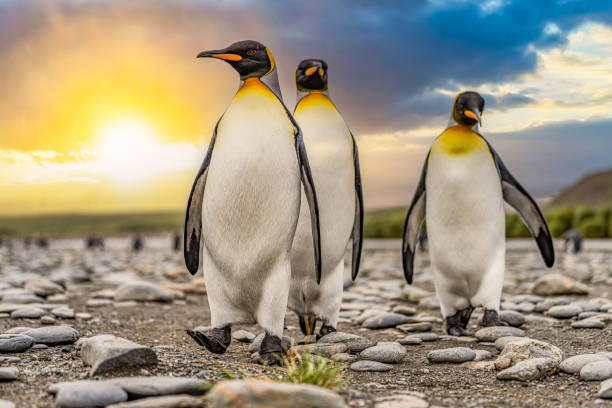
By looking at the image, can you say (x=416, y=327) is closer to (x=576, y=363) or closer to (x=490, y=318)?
(x=490, y=318)

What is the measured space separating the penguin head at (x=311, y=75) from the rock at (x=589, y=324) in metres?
2.96

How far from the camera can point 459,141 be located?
4668mm

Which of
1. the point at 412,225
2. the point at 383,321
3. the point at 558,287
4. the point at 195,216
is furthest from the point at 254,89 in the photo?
the point at 558,287

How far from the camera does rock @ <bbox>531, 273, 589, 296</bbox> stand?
7.04 m

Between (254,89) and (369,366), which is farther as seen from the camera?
(254,89)

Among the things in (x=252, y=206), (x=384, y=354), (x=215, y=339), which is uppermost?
(x=252, y=206)

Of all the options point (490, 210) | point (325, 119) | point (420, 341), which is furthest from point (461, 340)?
point (325, 119)

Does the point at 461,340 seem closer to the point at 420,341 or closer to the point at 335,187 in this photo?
the point at 420,341

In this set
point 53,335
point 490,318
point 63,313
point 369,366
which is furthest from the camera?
point 63,313

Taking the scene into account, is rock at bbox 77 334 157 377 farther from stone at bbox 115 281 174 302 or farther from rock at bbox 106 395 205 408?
stone at bbox 115 281 174 302

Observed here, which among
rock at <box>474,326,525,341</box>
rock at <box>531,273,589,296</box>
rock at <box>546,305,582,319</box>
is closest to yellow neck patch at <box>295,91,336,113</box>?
rock at <box>474,326,525,341</box>

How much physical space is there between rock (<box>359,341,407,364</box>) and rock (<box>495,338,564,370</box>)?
59 centimetres

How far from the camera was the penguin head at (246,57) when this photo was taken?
3.62m

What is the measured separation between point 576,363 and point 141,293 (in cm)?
471
